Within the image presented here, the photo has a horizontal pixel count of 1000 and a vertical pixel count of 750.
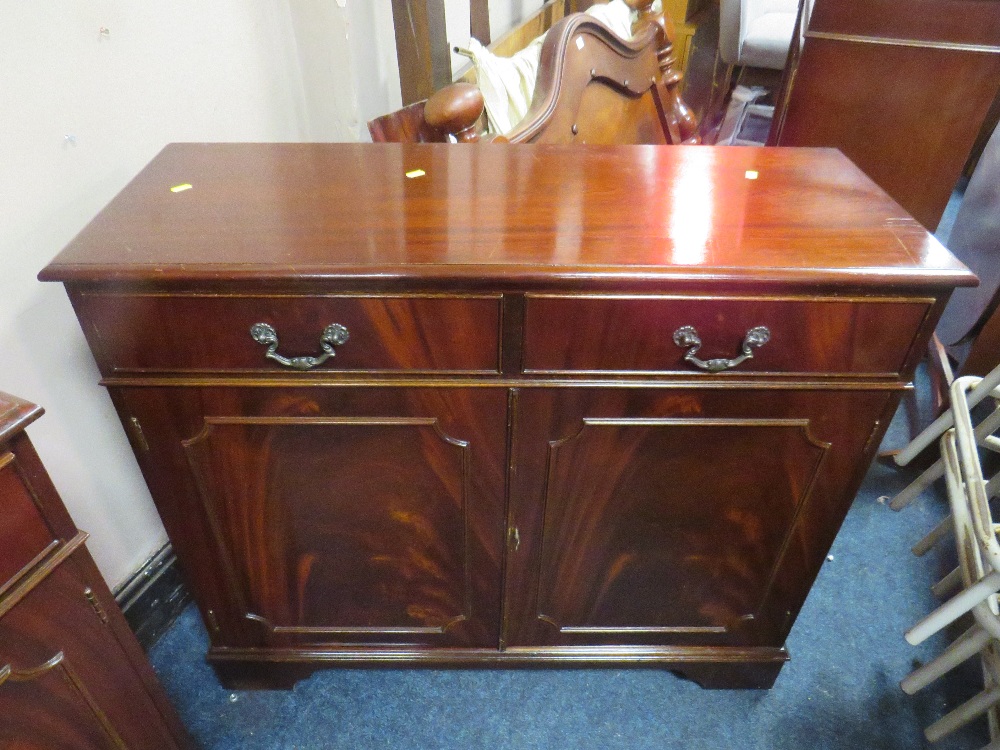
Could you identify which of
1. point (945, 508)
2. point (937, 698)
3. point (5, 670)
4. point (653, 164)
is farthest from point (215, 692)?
point (945, 508)

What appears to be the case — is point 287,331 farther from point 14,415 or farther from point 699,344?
point 699,344

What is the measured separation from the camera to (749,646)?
46.0 inches

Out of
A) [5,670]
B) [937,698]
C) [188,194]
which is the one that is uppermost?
[188,194]

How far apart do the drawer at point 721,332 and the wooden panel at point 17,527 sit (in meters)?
0.51

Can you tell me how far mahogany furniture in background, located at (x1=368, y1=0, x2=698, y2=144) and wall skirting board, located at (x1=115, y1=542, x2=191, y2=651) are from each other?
861 mm

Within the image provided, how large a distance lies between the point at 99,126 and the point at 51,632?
2.21ft

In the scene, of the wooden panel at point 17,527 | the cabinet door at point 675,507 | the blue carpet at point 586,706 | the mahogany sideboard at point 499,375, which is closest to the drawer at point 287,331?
the mahogany sideboard at point 499,375

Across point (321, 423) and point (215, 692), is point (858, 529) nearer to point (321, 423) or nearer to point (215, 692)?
point (321, 423)

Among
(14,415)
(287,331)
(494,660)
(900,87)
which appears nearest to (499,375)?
(287,331)

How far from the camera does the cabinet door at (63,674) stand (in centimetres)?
64

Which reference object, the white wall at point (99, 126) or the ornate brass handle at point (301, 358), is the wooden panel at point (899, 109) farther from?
the ornate brass handle at point (301, 358)

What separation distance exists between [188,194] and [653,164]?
0.64 metres

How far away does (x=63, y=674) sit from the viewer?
0.69 meters

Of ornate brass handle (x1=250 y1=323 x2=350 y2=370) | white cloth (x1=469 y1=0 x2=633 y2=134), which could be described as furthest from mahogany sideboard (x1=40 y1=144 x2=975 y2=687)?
white cloth (x1=469 y1=0 x2=633 y2=134)
